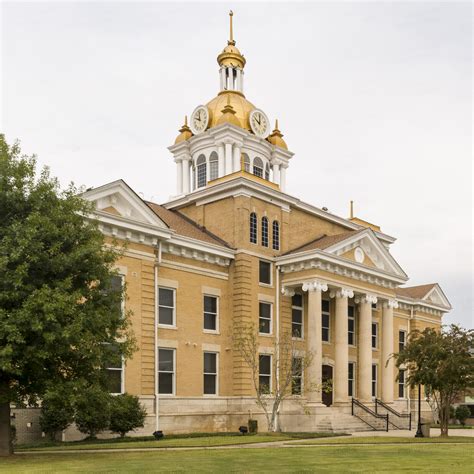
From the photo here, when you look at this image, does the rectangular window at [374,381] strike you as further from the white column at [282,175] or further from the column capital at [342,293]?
the white column at [282,175]

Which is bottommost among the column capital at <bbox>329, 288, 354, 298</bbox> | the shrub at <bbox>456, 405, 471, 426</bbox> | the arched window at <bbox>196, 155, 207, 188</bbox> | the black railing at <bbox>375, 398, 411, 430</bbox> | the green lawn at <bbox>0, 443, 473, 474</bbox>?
the shrub at <bbox>456, 405, 471, 426</bbox>

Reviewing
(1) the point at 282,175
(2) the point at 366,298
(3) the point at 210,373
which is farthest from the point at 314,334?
(1) the point at 282,175

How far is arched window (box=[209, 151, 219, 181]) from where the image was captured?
51.4 metres

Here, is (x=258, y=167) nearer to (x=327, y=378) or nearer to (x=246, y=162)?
(x=246, y=162)

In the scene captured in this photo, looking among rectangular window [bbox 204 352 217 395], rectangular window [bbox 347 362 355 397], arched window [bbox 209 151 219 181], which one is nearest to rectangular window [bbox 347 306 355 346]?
rectangular window [bbox 347 362 355 397]

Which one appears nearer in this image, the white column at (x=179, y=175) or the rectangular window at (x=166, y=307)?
the rectangular window at (x=166, y=307)

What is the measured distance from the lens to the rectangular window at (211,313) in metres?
39.9

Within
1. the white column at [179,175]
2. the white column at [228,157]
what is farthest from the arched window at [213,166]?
the white column at [179,175]

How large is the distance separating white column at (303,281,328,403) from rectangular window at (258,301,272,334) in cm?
243

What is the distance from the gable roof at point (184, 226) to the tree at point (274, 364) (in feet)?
18.8

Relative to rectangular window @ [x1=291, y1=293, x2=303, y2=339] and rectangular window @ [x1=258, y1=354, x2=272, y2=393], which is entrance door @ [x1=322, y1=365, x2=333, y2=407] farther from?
rectangular window @ [x1=258, y1=354, x2=272, y2=393]

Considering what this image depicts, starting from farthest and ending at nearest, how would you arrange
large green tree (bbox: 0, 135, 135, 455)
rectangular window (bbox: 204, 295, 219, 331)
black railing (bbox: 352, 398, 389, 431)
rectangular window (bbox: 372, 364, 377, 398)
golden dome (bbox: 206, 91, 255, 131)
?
golden dome (bbox: 206, 91, 255, 131), rectangular window (bbox: 372, 364, 377, 398), black railing (bbox: 352, 398, 389, 431), rectangular window (bbox: 204, 295, 219, 331), large green tree (bbox: 0, 135, 135, 455)

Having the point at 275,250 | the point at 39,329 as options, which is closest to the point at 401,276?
the point at 275,250

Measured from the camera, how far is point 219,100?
5300 cm
